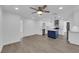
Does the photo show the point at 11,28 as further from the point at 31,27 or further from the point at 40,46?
the point at 40,46

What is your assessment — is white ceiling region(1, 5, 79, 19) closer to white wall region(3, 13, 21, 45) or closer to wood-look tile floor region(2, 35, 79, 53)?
white wall region(3, 13, 21, 45)

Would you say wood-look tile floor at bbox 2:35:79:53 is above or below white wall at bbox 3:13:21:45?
below

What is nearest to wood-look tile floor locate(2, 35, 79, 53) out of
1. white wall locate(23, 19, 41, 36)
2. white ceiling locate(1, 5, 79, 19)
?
white wall locate(23, 19, 41, 36)

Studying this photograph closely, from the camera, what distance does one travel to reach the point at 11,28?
2.22 meters

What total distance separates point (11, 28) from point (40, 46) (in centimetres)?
69

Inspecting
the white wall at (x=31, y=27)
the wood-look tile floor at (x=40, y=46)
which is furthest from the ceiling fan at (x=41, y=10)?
the wood-look tile floor at (x=40, y=46)

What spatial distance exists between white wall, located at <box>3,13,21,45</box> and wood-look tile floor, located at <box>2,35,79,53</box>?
111mm

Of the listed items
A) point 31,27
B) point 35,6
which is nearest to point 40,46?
point 31,27

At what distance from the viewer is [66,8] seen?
2.07 metres

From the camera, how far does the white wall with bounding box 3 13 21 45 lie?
84.1 inches

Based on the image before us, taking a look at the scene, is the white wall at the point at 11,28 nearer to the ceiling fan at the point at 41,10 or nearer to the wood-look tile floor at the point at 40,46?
the wood-look tile floor at the point at 40,46
